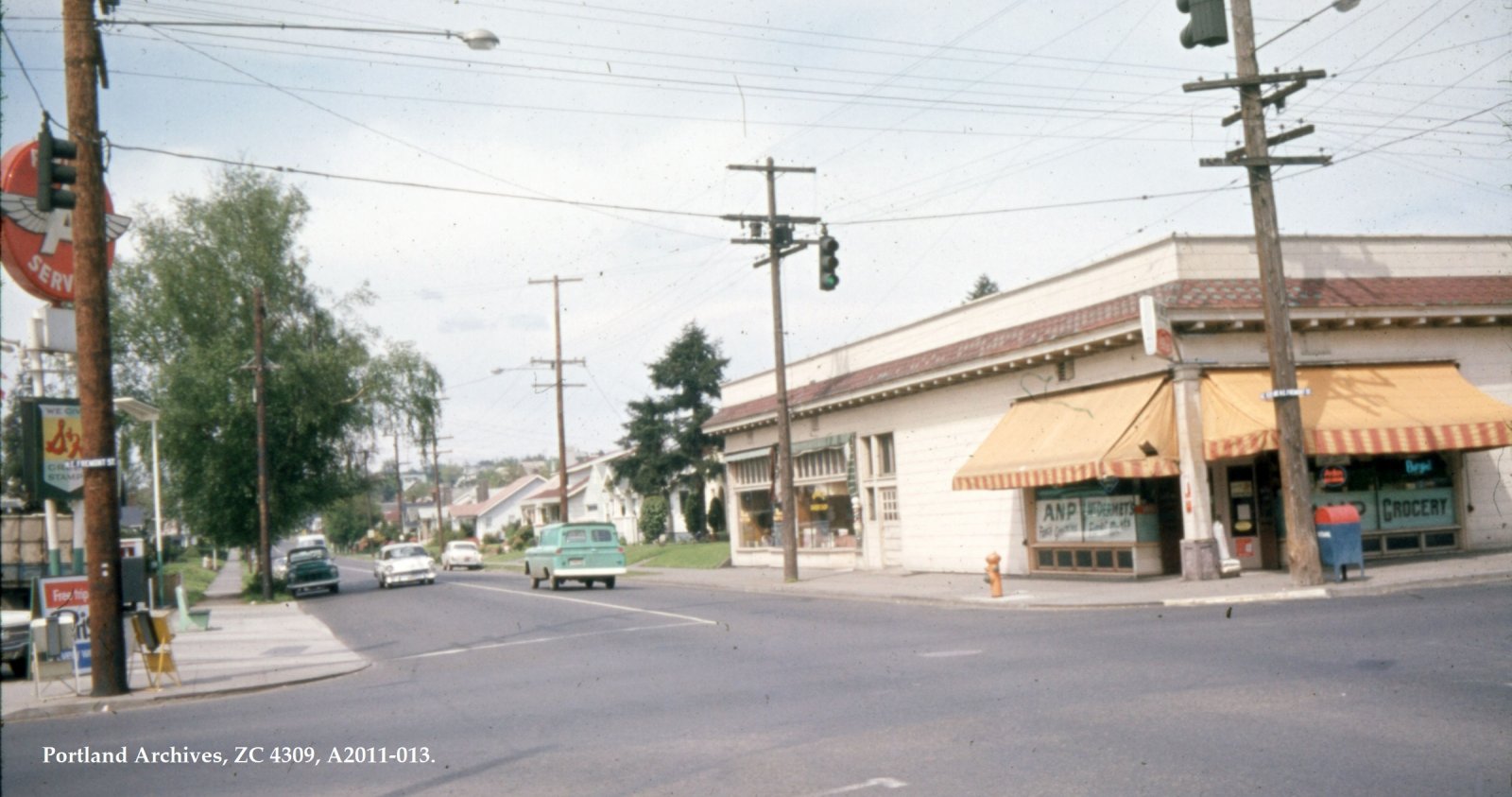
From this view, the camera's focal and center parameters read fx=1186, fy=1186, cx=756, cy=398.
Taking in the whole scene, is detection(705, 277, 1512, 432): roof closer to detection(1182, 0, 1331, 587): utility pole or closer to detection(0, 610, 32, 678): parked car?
detection(1182, 0, 1331, 587): utility pole

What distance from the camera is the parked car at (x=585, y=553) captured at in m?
33.2

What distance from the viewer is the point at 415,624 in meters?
24.8

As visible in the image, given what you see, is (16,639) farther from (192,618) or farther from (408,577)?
(408,577)

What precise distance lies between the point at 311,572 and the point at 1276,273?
111ft

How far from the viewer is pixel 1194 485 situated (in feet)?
69.5

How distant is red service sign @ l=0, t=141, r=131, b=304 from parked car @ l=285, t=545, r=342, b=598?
90.1ft

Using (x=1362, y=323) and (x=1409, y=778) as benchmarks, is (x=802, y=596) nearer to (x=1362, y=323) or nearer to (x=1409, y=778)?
(x=1362, y=323)

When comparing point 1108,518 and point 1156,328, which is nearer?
point 1156,328

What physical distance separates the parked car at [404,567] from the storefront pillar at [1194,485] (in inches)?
1165

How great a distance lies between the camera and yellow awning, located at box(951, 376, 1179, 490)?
21.1 meters

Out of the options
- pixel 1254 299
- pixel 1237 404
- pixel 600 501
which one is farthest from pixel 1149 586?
pixel 600 501

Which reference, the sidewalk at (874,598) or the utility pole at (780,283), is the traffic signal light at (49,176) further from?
the utility pole at (780,283)

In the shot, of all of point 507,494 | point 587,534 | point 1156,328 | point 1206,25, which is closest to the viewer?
point 1206,25

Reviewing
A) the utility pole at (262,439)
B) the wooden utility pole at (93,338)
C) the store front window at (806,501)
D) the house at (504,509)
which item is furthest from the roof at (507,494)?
the wooden utility pole at (93,338)
